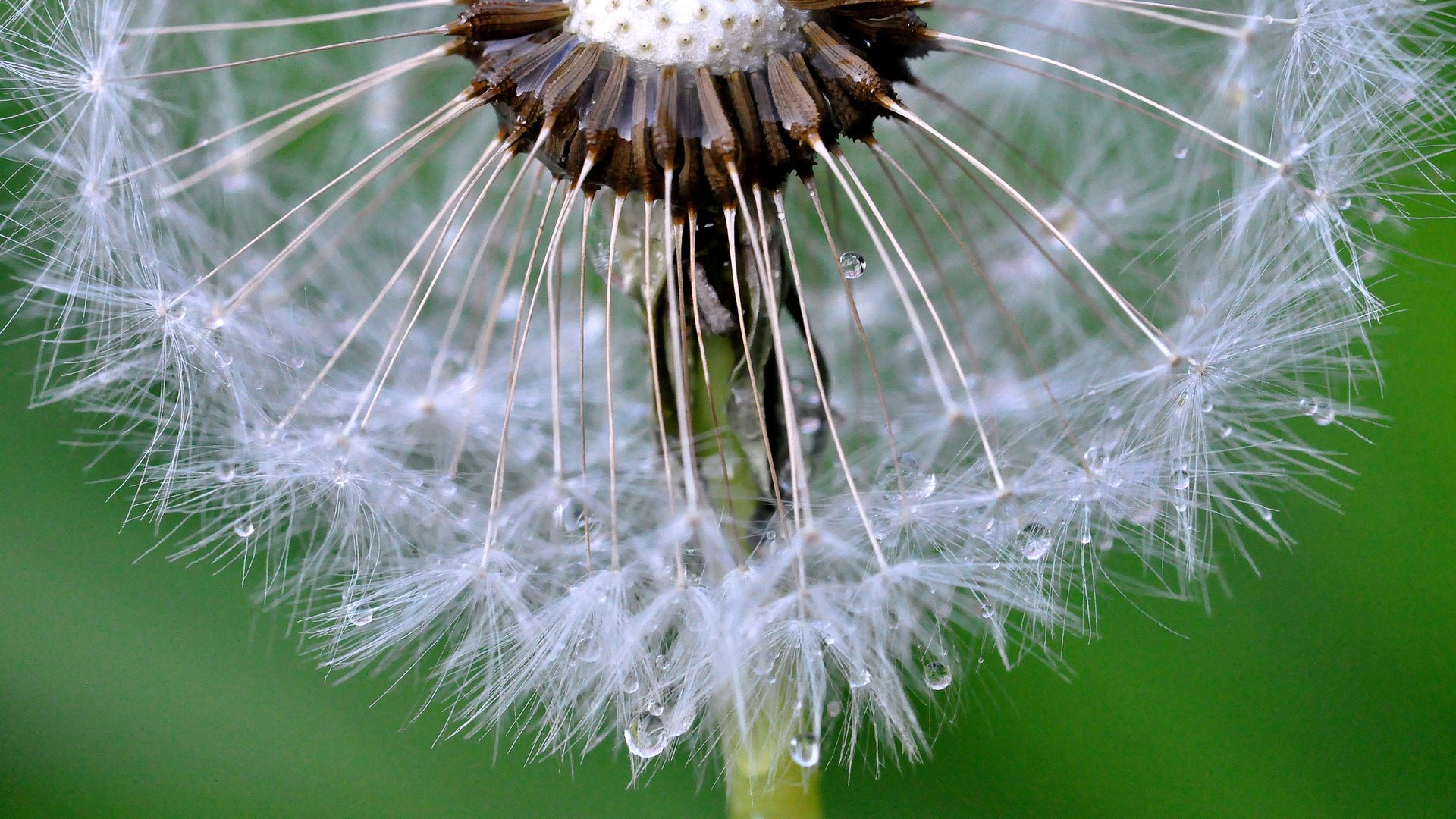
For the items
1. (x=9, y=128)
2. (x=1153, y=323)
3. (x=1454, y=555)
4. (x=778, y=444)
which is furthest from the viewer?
(x=1454, y=555)

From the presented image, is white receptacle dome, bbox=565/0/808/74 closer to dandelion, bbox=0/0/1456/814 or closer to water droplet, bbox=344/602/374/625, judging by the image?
dandelion, bbox=0/0/1456/814

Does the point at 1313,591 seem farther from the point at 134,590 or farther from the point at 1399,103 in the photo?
the point at 134,590

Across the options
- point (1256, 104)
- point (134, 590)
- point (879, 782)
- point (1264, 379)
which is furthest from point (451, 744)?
point (1256, 104)

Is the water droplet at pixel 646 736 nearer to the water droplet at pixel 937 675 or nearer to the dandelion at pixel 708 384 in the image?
the dandelion at pixel 708 384

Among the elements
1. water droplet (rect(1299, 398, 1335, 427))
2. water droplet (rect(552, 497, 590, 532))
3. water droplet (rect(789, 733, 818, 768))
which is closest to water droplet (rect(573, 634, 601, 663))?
water droplet (rect(552, 497, 590, 532))

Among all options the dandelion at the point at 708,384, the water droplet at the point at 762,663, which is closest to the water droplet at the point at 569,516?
the dandelion at the point at 708,384

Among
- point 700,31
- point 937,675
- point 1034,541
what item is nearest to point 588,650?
point 937,675

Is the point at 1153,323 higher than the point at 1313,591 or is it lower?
higher
